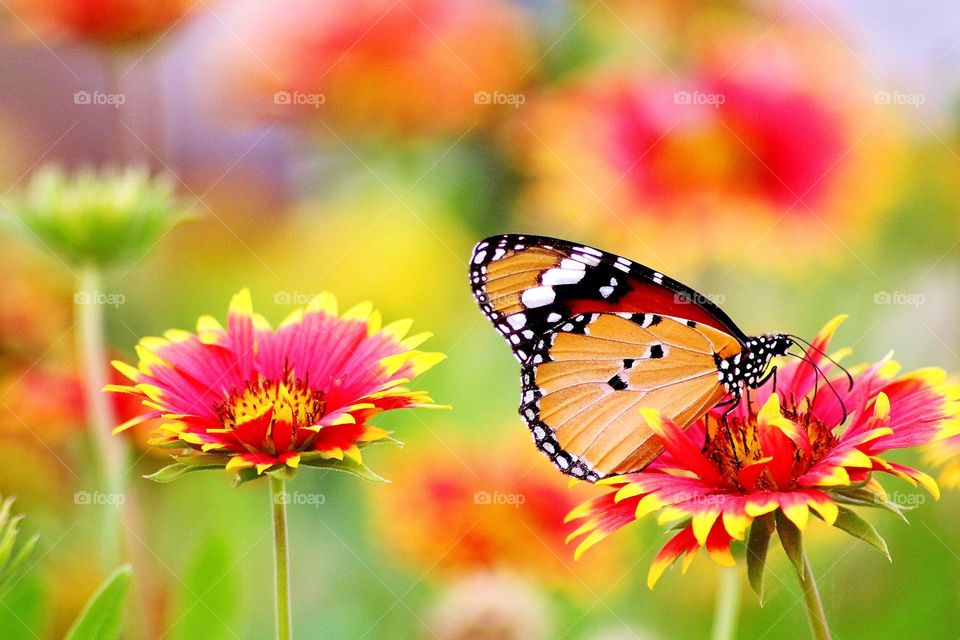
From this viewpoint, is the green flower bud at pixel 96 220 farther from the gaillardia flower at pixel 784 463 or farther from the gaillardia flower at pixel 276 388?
the gaillardia flower at pixel 784 463

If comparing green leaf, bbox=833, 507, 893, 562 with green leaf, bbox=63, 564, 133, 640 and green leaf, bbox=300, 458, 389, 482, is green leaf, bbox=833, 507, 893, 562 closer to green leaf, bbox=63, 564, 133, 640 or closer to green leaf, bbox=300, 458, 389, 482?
green leaf, bbox=300, 458, 389, 482

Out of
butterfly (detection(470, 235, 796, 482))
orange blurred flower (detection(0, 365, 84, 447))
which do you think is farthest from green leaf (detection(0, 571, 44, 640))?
butterfly (detection(470, 235, 796, 482))

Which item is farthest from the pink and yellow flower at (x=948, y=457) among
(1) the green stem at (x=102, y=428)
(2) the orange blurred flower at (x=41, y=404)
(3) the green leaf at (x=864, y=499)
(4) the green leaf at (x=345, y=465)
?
(2) the orange blurred flower at (x=41, y=404)

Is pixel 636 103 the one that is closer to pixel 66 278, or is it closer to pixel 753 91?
pixel 753 91

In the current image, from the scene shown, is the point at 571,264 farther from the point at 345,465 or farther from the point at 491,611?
the point at 491,611

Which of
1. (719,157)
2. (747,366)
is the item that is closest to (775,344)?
(747,366)

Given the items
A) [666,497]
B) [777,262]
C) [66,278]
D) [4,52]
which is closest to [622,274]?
[666,497]
